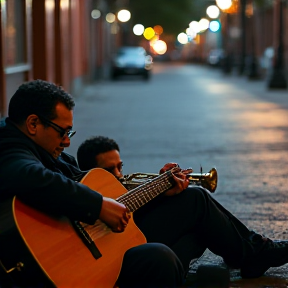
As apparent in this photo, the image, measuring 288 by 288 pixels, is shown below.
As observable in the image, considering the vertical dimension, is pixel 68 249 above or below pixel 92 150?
below

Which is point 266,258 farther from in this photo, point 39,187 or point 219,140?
point 219,140

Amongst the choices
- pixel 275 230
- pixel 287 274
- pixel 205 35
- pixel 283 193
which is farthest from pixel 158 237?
pixel 205 35

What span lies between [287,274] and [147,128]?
9472mm

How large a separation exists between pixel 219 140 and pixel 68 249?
8.87m

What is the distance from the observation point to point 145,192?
3979 mm

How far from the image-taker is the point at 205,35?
91.4m

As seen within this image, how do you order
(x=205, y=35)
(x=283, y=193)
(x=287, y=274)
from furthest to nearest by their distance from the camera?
(x=205, y=35), (x=283, y=193), (x=287, y=274)

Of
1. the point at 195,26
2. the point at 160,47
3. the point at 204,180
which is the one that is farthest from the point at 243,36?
the point at 160,47

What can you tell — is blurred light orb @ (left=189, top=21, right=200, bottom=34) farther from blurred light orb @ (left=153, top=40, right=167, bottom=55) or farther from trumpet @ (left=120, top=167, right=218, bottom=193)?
trumpet @ (left=120, top=167, right=218, bottom=193)

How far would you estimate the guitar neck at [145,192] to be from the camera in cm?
387

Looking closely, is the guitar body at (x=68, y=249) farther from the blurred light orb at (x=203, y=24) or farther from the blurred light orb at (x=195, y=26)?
the blurred light orb at (x=195, y=26)

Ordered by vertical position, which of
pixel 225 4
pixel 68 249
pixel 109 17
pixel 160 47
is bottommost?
pixel 160 47

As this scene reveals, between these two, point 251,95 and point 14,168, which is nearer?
point 14,168

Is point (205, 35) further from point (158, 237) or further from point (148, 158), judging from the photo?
point (158, 237)
